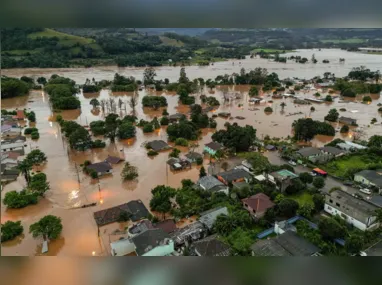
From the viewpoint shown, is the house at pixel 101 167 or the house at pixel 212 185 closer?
the house at pixel 212 185

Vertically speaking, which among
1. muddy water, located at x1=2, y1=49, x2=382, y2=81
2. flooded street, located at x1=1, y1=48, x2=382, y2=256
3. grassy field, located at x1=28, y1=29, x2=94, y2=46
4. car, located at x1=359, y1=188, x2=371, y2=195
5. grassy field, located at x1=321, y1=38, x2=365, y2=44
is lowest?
flooded street, located at x1=1, y1=48, x2=382, y2=256

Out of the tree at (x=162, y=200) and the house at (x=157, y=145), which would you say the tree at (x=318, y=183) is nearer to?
the tree at (x=162, y=200)

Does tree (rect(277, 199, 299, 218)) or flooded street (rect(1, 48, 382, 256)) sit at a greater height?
tree (rect(277, 199, 299, 218))

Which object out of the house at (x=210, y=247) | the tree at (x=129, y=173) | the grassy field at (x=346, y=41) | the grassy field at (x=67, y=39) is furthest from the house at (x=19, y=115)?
the grassy field at (x=346, y=41)

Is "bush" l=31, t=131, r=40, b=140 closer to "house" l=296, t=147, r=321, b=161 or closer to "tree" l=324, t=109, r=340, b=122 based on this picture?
"house" l=296, t=147, r=321, b=161

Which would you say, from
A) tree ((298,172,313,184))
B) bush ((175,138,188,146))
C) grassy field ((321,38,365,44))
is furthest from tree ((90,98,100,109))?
grassy field ((321,38,365,44))

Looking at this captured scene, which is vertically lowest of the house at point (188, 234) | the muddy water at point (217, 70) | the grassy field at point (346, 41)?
the house at point (188, 234)

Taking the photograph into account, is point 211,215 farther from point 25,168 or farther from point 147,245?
point 25,168
